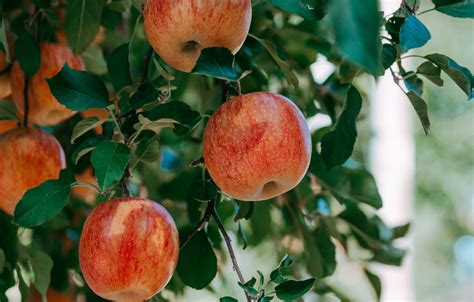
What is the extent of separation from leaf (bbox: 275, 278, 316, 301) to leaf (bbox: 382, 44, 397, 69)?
24 centimetres

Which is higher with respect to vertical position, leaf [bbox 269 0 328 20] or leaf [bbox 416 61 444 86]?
leaf [bbox 269 0 328 20]

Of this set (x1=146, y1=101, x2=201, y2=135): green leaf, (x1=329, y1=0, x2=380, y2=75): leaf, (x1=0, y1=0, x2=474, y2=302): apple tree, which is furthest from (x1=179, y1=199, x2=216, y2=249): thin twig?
(x1=329, y1=0, x2=380, y2=75): leaf

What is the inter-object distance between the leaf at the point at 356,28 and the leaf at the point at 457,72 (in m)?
0.41

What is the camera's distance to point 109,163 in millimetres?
829

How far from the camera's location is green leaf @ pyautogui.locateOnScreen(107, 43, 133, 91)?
41.8 inches

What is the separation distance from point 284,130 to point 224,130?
7 centimetres

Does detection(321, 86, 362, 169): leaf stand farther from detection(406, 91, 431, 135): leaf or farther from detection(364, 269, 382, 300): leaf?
detection(364, 269, 382, 300): leaf

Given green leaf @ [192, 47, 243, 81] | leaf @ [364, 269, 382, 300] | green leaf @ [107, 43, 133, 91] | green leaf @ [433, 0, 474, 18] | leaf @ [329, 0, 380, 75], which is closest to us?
leaf @ [329, 0, 380, 75]

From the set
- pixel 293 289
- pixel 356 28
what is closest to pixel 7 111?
pixel 293 289

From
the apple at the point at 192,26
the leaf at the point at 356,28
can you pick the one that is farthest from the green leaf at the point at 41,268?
the leaf at the point at 356,28

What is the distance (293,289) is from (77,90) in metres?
0.34

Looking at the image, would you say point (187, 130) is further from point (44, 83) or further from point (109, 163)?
point (44, 83)

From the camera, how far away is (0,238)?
1125mm

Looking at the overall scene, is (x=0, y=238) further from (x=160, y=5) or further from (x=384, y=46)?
(x=384, y=46)
